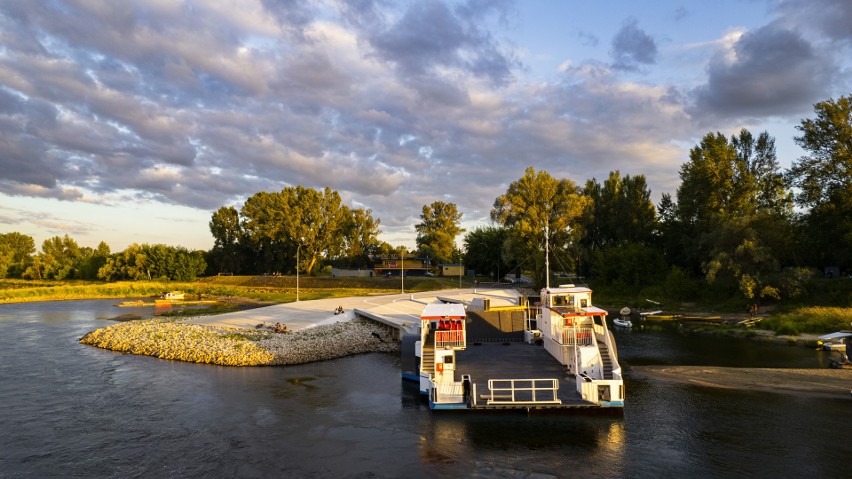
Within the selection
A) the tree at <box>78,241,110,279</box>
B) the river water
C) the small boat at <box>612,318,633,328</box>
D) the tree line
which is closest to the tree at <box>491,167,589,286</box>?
the tree line

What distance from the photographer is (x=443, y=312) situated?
28812mm

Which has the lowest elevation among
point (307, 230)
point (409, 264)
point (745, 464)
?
point (745, 464)

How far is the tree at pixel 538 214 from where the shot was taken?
92.8 m

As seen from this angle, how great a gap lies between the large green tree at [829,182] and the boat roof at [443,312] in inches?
2158

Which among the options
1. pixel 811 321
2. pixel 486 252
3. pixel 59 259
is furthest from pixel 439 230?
pixel 59 259

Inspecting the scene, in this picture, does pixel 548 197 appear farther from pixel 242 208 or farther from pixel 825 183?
pixel 242 208

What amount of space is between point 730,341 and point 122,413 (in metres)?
49.9

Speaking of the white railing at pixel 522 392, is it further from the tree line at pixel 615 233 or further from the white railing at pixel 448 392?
the tree line at pixel 615 233

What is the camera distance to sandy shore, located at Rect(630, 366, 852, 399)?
2872 centimetres

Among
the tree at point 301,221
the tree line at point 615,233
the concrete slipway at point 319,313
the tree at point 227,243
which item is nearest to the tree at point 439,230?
the tree line at point 615,233

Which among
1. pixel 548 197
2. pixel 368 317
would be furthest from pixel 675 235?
pixel 368 317

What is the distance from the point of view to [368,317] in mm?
50969

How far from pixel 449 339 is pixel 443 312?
1.93m

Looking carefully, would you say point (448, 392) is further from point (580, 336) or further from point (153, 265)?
point (153, 265)
